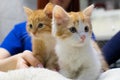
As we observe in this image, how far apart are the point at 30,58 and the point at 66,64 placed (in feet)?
0.49

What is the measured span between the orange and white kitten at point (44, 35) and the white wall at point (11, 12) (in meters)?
1.30

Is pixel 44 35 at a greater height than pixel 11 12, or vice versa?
pixel 44 35

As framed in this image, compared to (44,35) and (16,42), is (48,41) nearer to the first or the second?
(44,35)

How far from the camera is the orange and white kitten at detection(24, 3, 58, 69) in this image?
0.80 metres

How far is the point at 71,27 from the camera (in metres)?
0.73

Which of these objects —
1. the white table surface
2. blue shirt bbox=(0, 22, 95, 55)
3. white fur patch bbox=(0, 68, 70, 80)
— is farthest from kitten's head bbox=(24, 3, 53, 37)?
the white table surface

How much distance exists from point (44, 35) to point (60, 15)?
0.32 ft

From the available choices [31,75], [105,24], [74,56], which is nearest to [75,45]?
[74,56]

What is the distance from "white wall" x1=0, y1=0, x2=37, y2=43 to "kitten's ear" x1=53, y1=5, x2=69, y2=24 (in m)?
1.40

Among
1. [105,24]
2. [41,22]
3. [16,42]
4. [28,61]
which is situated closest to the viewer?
[41,22]

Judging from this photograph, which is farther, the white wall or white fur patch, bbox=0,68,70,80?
the white wall

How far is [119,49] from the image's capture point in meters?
1.45

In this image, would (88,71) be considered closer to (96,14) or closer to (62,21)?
(62,21)

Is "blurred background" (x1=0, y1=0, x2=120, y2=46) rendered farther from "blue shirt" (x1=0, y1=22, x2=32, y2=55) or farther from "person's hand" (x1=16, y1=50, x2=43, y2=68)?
"person's hand" (x1=16, y1=50, x2=43, y2=68)
